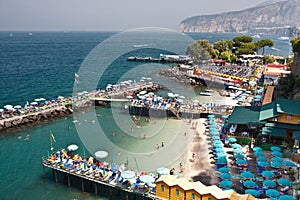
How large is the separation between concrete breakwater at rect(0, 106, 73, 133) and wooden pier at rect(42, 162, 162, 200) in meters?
14.1

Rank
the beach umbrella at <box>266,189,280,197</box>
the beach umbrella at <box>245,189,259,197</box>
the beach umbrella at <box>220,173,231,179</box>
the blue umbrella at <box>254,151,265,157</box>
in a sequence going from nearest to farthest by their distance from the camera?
the beach umbrella at <box>266,189,280,197</box> < the beach umbrella at <box>245,189,259,197</box> < the beach umbrella at <box>220,173,231,179</box> < the blue umbrella at <box>254,151,265,157</box>

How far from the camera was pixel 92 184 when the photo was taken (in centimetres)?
2533

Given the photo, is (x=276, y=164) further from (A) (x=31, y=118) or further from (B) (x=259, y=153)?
(A) (x=31, y=118)

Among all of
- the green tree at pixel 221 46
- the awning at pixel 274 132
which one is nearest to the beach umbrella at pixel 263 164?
the awning at pixel 274 132

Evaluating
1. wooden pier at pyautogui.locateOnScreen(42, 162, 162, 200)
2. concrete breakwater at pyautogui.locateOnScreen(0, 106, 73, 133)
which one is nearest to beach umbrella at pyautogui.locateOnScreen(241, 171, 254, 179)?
wooden pier at pyautogui.locateOnScreen(42, 162, 162, 200)

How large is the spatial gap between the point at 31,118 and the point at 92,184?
1956cm

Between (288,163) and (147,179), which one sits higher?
(288,163)

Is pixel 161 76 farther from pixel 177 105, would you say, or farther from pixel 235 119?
pixel 235 119

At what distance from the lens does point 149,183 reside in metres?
22.0

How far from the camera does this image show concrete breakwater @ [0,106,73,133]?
3775 centimetres

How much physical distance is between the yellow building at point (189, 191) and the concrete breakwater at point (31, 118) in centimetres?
2546

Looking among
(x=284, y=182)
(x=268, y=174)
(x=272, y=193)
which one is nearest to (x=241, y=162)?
(x=268, y=174)

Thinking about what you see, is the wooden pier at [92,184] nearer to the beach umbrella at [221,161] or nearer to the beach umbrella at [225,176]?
the beach umbrella at [225,176]

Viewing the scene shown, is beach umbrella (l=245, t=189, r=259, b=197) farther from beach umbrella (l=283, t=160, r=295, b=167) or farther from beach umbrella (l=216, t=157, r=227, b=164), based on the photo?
beach umbrella (l=283, t=160, r=295, b=167)
